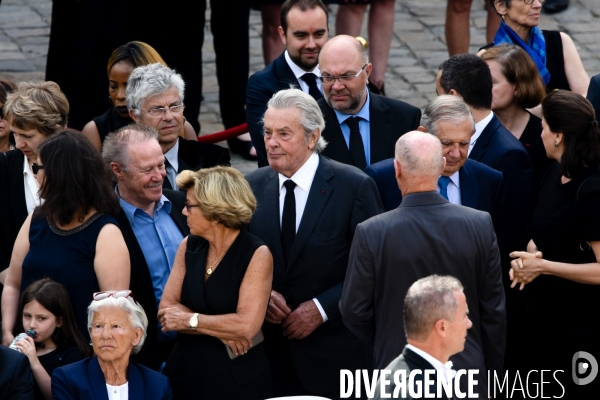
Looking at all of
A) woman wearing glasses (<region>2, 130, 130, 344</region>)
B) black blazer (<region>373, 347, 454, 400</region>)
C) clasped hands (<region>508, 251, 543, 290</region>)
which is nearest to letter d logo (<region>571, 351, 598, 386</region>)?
clasped hands (<region>508, 251, 543, 290</region>)

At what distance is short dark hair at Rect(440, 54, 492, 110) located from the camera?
613 centimetres

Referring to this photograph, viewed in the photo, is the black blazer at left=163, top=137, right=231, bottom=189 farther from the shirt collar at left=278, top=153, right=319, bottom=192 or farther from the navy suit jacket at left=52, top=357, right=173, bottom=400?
the navy suit jacket at left=52, top=357, right=173, bottom=400

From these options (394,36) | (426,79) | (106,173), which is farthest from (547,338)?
(394,36)

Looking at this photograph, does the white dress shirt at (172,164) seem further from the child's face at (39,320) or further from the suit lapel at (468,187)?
the suit lapel at (468,187)

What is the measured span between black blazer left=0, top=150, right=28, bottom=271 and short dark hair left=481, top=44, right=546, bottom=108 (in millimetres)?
2837

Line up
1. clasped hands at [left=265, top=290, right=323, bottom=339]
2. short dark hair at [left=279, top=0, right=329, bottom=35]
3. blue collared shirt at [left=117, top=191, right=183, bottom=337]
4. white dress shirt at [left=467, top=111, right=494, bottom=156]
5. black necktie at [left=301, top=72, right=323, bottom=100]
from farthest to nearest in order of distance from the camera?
short dark hair at [left=279, top=0, right=329, bottom=35]
black necktie at [left=301, top=72, right=323, bottom=100]
white dress shirt at [left=467, top=111, right=494, bottom=156]
blue collared shirt at [left=117, top=191, right=183, bottom=337]
clasped hands at [left=265, top=290, right=323, bottom=339]

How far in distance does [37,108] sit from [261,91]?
1.51 metres

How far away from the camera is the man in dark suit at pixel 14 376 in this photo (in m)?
4.84

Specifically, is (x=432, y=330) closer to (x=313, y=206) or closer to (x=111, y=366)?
(x=313, y=206)

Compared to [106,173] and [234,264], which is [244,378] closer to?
[234,264]

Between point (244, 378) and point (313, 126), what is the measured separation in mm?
1307

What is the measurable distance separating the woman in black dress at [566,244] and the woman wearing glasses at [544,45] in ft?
4.74

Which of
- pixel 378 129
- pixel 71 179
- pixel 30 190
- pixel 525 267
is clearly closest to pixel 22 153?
pixel 30 190

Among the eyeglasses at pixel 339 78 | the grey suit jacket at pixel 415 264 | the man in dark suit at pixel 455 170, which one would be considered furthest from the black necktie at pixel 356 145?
the grey suit jacket at pixel 415 264
